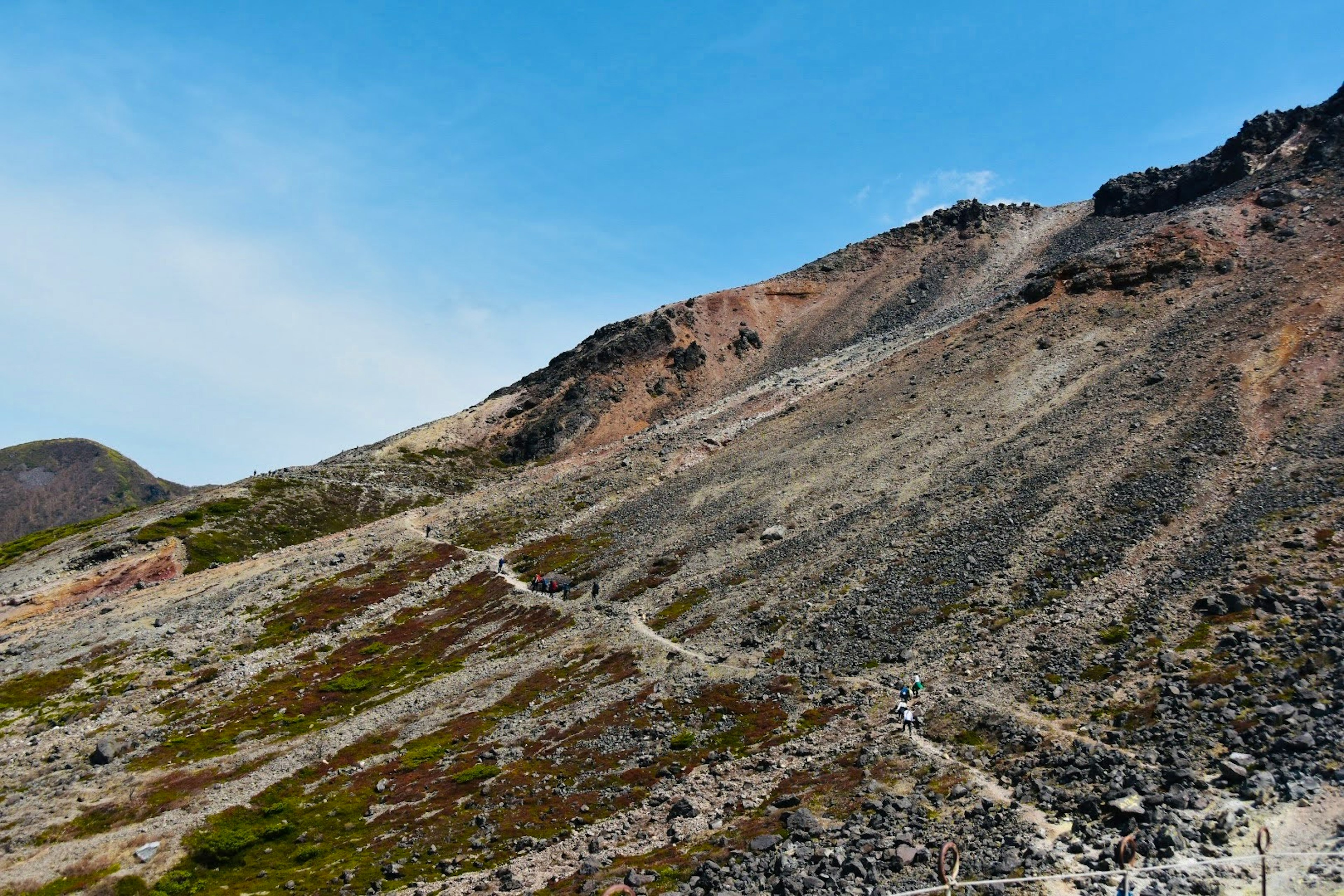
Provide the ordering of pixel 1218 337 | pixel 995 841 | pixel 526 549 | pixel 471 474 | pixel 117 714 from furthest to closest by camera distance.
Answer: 1. pixel 471 474
2. pixel 526 549
3. pixel 1218 337
4. pixel 117 714
5. pixel 995 841

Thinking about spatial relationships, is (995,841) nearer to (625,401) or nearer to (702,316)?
(625,401)

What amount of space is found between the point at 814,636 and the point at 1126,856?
103ft

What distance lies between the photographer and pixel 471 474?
16038 centimetres

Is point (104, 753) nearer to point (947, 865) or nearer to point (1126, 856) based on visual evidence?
point (947, 865)

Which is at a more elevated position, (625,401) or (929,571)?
(625,401)

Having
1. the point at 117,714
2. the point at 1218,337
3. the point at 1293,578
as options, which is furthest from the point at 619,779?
the point at 1218,337

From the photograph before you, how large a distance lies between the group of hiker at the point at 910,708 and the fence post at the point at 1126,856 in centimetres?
1383

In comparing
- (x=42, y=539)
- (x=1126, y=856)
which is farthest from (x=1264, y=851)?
(x=42, y=539)

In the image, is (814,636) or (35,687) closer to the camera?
(814,636)

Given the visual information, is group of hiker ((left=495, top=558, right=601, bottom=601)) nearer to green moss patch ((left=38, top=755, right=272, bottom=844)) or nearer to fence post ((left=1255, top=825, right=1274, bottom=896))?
green moss patch ((left=38, top=755, right=272, bottom=844))

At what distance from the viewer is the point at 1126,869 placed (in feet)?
87.4

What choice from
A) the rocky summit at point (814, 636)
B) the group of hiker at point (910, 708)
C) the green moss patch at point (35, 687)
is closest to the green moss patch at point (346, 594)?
the rocky summit at point (814, 636)

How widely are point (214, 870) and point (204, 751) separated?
20076 millimetres

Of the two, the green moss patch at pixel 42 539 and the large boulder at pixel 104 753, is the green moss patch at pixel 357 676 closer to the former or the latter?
the large boulder at pixel 104 753
